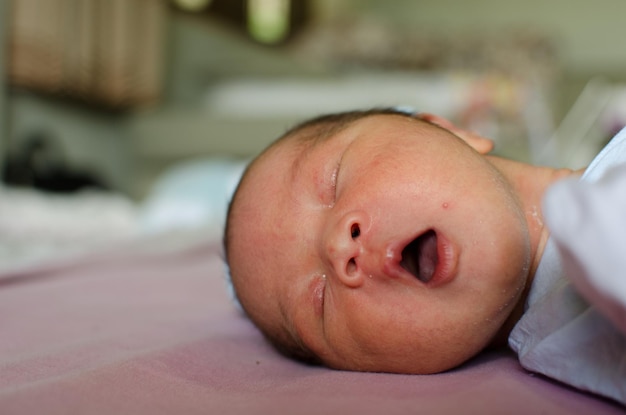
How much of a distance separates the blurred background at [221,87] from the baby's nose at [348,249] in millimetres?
1181

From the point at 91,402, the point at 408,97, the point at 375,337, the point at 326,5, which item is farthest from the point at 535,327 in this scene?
the point at 326,5

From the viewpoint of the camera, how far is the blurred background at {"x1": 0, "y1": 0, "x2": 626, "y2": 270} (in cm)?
268

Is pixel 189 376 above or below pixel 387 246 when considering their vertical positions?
below

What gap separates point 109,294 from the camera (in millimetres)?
1024

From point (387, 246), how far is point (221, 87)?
3.76m

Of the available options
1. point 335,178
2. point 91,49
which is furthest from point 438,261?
point 91,49

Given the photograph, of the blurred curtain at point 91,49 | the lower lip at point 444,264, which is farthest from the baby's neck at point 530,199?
the blurred curtain at point 91,49

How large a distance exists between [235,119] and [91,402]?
316 cm

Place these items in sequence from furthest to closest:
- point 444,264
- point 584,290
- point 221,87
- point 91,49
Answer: point 221,87
point 91,49
point 444,264
point 584,290

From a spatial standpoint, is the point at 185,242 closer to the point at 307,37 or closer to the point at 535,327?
the point at 535,327

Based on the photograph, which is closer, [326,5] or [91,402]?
[91,402]

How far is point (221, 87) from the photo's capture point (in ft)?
13.9

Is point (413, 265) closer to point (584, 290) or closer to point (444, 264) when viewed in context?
point (444, 264)

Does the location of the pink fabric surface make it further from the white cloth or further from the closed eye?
the closed eye
